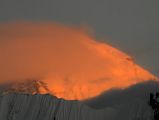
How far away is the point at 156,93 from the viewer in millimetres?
190250

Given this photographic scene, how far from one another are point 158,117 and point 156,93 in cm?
1301

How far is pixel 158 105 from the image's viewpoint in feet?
591

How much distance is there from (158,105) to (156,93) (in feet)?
36.5

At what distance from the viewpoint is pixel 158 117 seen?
181 meters

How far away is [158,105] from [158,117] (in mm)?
5316
